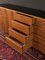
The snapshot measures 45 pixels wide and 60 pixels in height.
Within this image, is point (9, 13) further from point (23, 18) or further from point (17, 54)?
point (17, 54)

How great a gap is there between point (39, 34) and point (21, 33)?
32 centimetres

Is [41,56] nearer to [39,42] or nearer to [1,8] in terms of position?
[39,42]

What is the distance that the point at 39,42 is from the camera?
1.78m

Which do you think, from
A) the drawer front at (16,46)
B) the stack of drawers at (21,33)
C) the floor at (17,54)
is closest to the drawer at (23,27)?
the stack of drawers at (21,33)

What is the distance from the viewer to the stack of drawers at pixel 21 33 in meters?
1.70

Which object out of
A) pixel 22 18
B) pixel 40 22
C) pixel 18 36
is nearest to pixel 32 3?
pixel 22 18

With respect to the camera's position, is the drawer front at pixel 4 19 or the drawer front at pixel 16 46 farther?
the drawer front at pixel 4 19

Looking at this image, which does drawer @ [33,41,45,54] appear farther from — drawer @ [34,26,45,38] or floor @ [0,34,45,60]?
drawer @ [34,26,45,38]

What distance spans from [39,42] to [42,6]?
66cm

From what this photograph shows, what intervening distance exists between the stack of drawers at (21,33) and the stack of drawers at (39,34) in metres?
0.09

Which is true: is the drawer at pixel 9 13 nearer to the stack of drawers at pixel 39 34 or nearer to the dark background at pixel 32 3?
the dark background at pixel 32 3

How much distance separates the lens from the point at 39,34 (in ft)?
5.69

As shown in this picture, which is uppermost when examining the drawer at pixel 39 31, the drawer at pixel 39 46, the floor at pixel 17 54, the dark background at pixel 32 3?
the dark background at pixel 32 3

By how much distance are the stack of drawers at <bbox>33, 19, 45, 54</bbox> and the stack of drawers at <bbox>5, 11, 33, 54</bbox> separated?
85 mm
